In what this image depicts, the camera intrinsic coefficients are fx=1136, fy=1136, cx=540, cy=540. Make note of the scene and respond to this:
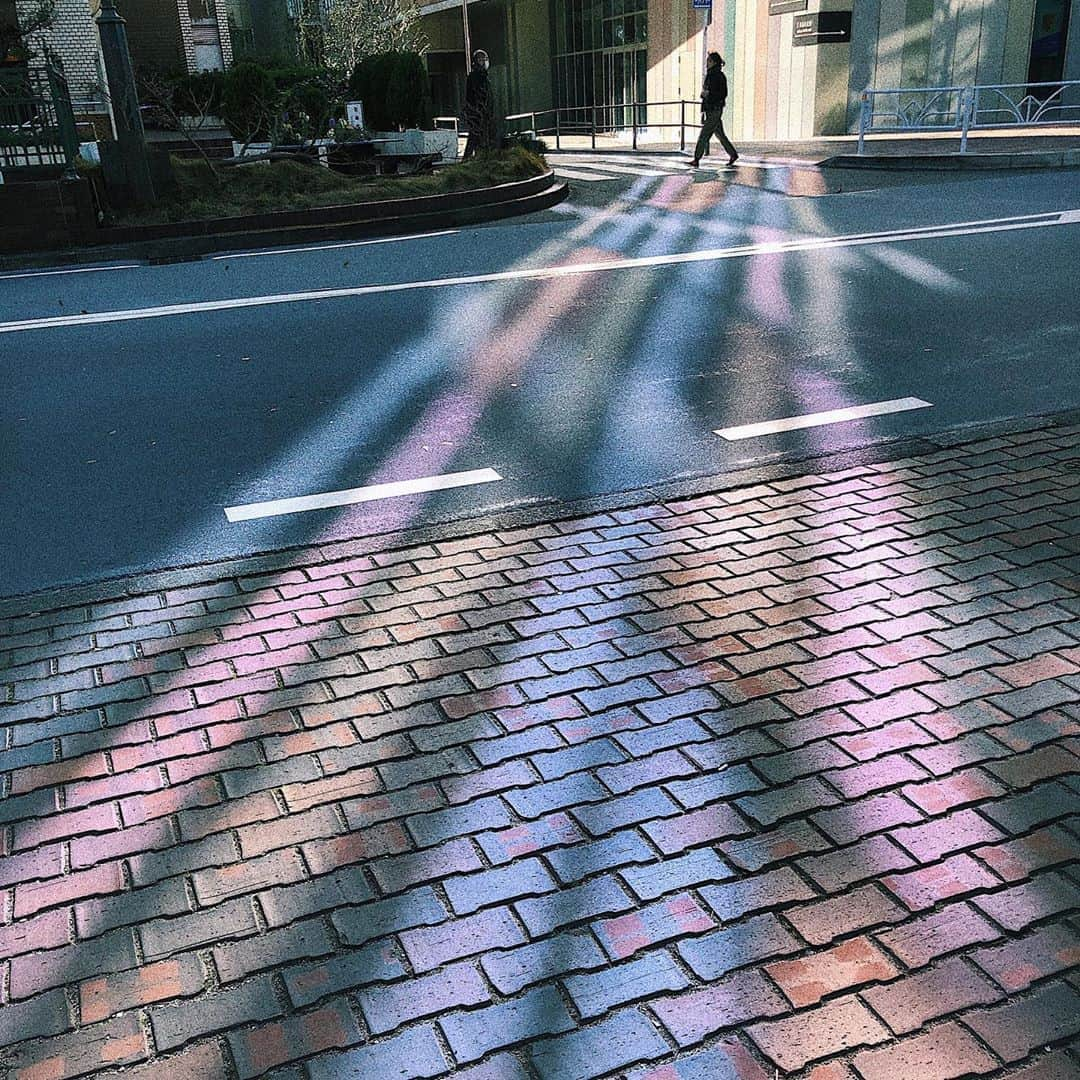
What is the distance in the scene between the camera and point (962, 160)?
18375mm

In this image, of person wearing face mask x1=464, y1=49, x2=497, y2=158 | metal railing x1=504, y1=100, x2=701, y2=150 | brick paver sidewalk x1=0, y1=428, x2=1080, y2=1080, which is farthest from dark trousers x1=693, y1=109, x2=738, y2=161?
brick paver sidewalk x1=0, y1=428, x2=1080, y2=1080

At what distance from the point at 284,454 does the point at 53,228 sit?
30.3 feet

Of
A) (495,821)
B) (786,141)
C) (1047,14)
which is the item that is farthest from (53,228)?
(1047,14)

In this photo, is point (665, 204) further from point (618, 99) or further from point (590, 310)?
point (618, 99)

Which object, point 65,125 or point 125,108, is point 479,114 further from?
point 65,125

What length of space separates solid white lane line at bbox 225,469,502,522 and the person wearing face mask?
1435 cm

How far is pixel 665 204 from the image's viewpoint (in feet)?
52.1

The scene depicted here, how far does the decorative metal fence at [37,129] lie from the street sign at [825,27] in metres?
17.6

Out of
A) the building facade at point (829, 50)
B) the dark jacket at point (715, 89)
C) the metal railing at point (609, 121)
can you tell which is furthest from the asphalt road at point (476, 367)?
the metal railing at point (609, 121)

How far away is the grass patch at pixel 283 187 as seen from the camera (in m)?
14.4

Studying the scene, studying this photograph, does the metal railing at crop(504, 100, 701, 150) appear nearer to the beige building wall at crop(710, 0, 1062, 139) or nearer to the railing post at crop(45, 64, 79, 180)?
the beige building wall at crop(710, 0, 1062, 139)

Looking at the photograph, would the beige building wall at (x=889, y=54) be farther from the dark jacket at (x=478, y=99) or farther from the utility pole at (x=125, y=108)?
the utility pole at (x=125, y=108)

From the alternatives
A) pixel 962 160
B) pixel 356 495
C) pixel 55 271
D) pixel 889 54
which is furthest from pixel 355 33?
pixel 356 495

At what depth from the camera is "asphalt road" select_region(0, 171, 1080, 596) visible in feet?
18.2
